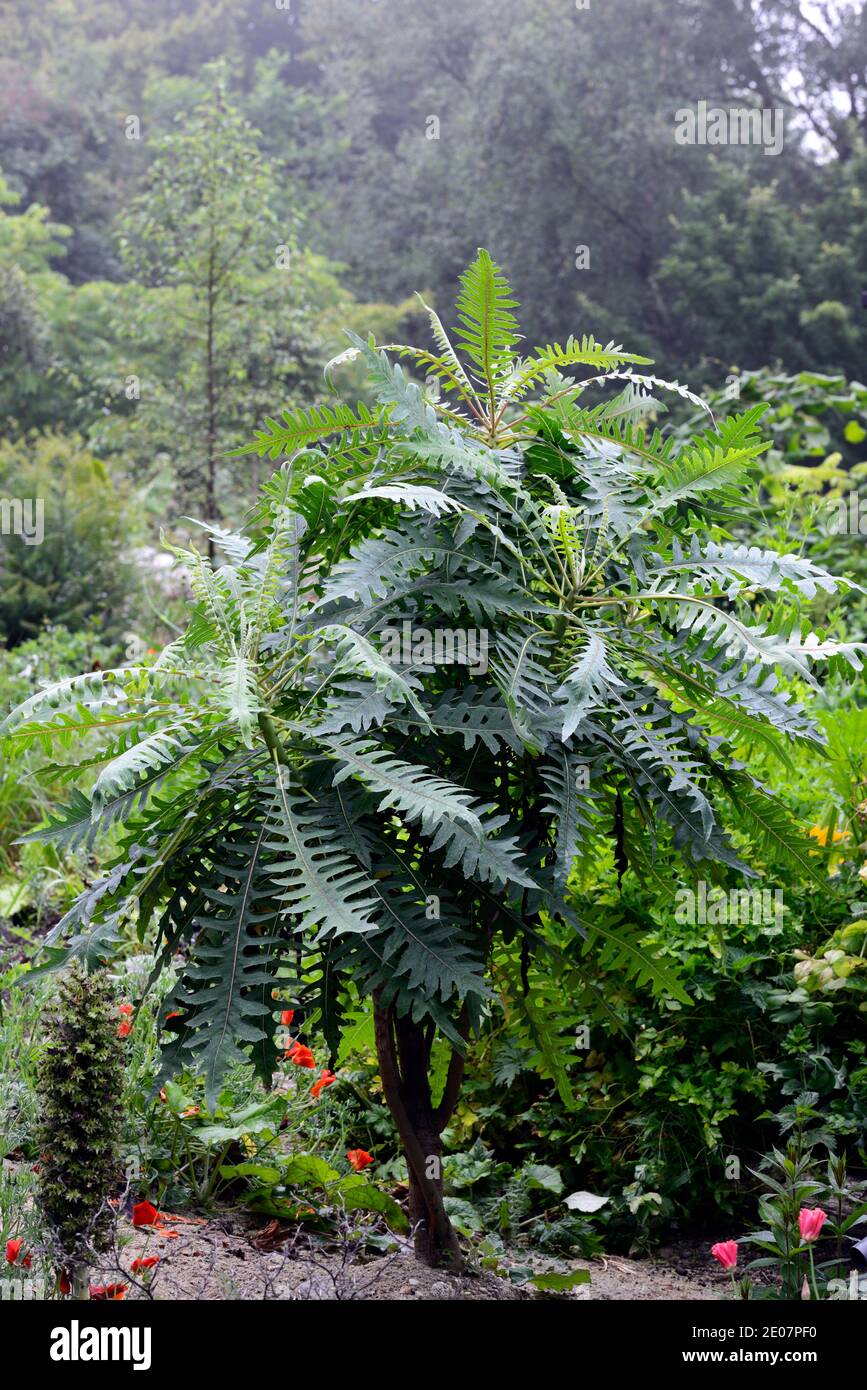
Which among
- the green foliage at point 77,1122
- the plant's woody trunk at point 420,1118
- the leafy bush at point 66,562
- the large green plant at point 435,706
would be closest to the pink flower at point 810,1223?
the large green plant at point 435,706

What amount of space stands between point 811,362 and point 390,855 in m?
19.9

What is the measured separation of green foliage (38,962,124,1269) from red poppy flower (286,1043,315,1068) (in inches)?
28.6

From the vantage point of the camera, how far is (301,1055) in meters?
2.89

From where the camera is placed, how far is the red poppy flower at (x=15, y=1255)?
6.79ft

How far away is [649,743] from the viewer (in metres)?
1.78

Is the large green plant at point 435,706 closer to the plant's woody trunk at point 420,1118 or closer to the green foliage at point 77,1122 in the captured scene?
the plant's woody trunk at point 420,1118

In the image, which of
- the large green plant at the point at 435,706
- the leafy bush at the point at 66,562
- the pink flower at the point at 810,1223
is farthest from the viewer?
the leafy bush at the point at 66,562

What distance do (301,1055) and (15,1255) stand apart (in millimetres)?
→ 917

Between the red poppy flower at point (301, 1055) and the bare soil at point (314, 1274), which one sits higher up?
the red poppy flower at point (301, 1055)

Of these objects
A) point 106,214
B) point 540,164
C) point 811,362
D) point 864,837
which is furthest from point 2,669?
point 106,214

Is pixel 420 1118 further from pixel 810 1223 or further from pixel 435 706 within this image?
pixel 435 706

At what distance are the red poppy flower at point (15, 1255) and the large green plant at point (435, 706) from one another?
64 cm
